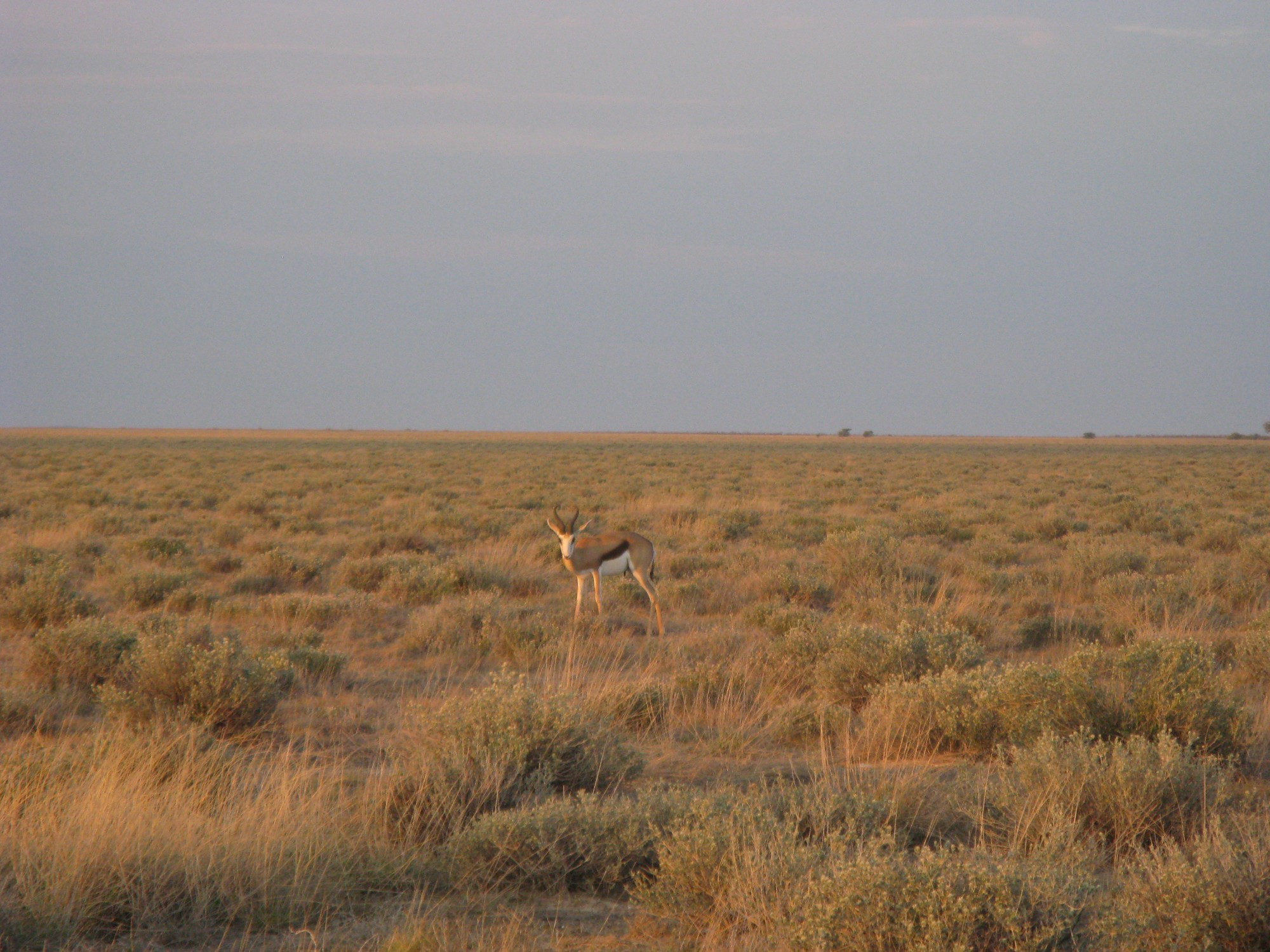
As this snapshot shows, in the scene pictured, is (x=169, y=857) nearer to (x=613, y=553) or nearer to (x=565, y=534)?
(x=565, y=534)

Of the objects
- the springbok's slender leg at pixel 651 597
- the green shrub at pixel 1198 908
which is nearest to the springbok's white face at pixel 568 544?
the springbok's slender leg at pixel 651 597

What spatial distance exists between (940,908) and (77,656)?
7.02 metres

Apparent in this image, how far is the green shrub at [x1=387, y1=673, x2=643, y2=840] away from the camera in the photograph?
472 cm

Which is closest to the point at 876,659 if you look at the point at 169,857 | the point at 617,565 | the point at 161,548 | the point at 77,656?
the point at 617,565

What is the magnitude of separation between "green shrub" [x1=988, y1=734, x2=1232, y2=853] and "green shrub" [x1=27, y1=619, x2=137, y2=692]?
6.44m

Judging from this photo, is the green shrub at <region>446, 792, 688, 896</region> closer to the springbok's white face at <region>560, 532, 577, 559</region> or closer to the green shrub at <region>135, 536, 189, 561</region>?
the springbok's white face at <region>560, 532, 577, 559</region>

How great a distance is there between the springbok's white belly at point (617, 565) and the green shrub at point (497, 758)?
5.08 meters

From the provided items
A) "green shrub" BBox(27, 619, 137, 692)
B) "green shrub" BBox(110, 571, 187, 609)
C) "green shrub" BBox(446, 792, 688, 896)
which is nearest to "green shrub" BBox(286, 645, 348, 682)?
"green shrub" BBox(27, 619, 137, 692)

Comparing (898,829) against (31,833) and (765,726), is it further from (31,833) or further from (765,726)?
(31,833)

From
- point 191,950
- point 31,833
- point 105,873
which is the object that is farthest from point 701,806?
point 31,833

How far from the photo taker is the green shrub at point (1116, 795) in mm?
4527

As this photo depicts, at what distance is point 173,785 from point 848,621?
7.00 metres

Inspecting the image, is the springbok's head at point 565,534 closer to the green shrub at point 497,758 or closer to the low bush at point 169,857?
the green shrub at point 497,758

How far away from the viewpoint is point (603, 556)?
1087cm
